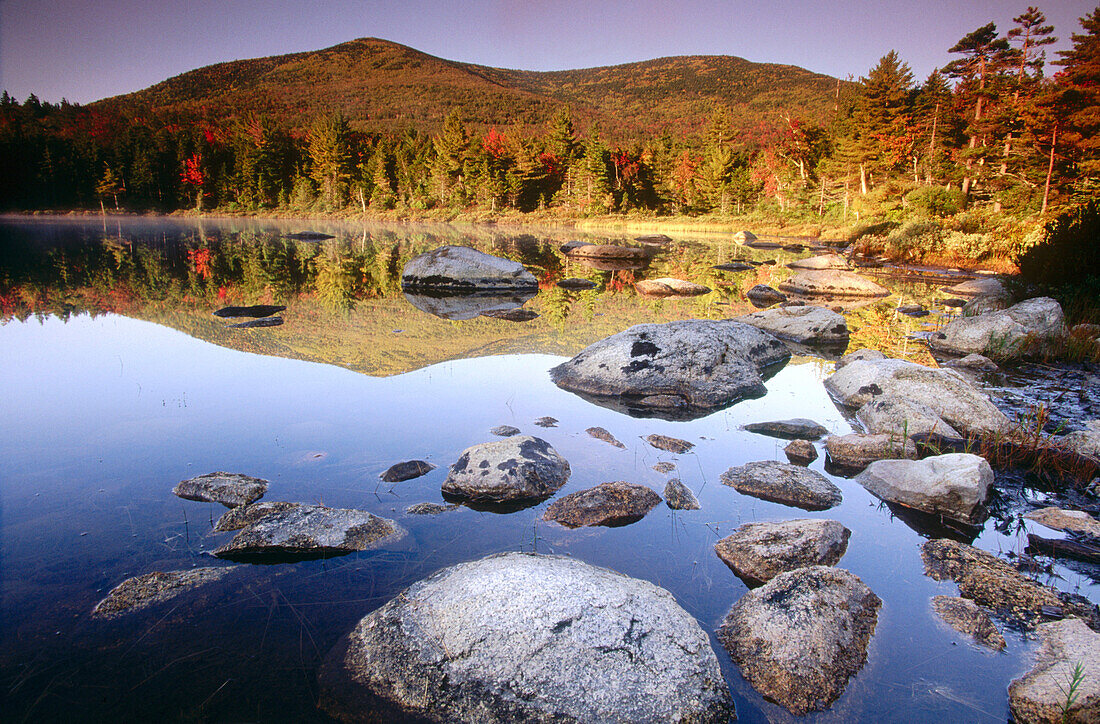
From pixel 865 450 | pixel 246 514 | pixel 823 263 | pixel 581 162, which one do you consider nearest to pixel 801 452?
pixel 865 450

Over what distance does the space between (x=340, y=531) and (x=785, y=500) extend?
11.6 feet

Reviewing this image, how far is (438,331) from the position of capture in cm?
1095

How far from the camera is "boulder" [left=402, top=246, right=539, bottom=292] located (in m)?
16.8

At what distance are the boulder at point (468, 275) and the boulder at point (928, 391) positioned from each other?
422 inches

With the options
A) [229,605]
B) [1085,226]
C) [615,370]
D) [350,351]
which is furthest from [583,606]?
[1085,226]

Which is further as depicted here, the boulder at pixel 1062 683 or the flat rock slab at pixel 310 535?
the flat rock slab at pixel 310 535

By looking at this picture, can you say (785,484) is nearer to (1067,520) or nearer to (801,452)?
(801,452)

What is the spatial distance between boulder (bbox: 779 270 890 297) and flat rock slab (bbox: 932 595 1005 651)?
15.5 metres

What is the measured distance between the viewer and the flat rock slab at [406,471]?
4883 mm

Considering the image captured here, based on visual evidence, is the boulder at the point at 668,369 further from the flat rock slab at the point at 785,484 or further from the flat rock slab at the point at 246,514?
the flat rock slab at the point at 246,514

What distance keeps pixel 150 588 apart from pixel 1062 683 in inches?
193

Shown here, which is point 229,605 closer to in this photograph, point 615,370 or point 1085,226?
point 615,370

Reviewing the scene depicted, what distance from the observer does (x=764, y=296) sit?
631 inches

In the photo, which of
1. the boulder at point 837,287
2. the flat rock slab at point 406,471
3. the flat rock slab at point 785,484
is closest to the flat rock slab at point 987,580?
the flat rock slab at point 785,484
